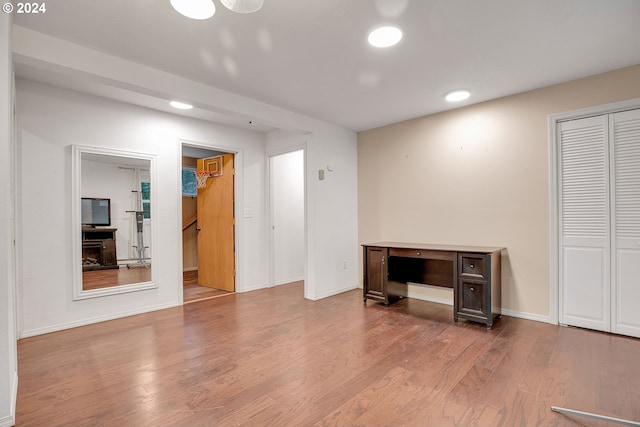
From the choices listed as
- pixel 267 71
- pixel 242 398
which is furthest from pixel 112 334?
pixel 267 71

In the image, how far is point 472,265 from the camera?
10.5ft

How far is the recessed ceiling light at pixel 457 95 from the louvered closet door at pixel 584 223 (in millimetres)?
960

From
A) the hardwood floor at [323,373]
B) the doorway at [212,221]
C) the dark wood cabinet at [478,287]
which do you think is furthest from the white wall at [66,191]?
the dark wood cabinet at [478,287]

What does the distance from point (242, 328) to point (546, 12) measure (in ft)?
11.4

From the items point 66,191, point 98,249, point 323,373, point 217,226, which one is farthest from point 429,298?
point 66,191

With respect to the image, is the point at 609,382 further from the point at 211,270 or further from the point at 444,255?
the point at 211,270

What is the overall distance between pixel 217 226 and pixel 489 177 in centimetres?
379

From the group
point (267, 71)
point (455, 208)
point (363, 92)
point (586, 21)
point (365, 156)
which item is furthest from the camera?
point (365, 156)

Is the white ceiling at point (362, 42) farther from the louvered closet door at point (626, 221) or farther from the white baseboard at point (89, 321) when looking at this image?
the white baseboard at point (89, 321)

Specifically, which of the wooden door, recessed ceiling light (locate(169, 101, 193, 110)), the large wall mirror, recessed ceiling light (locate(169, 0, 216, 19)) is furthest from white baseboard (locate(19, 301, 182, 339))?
recessed ceiling light (locate(169, 0, 216, 19))

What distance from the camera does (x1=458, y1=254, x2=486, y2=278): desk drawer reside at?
3.13 m

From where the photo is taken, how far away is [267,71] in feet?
9.17

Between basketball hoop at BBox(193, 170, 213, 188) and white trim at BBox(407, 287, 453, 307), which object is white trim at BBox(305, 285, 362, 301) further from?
basketball hoop at BBox(193, 170, 213, 188)

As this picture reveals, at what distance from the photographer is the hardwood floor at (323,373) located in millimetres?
1802
